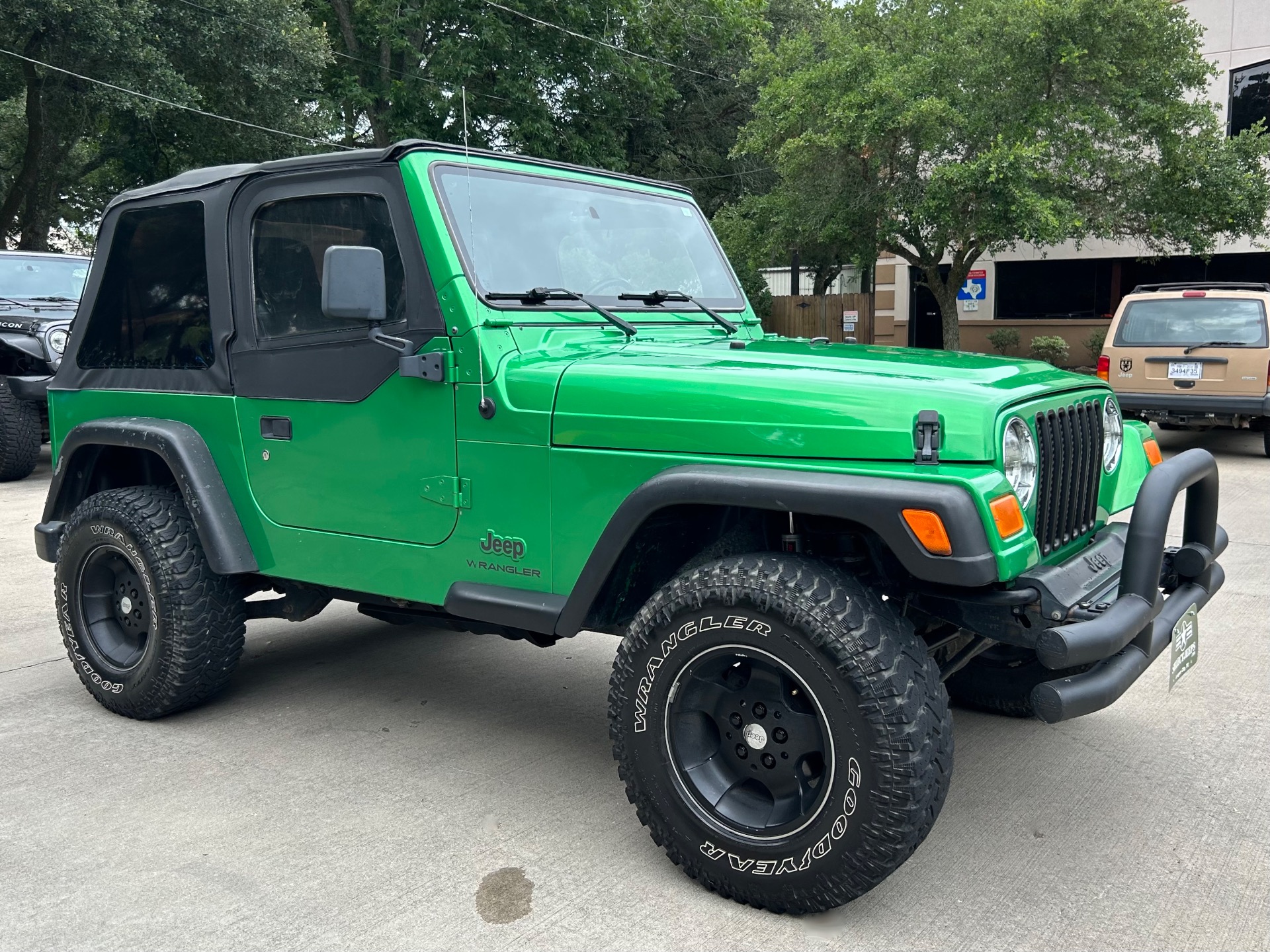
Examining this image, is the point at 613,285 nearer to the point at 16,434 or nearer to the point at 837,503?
the point at 837,503

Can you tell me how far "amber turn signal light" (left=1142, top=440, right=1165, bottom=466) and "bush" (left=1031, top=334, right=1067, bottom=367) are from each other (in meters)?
19.0

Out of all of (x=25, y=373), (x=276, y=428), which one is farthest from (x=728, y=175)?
(x=276, y=428)

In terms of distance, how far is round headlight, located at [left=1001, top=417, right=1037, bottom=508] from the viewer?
2.79m

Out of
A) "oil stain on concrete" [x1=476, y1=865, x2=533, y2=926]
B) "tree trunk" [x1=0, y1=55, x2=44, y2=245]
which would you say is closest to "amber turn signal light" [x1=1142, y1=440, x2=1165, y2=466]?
"oil stain on concrete" [x1=476, y1=865, x2=533, y2=926]

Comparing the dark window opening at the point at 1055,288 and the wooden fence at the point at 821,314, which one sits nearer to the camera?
the dark window opening at the point at 1055,288

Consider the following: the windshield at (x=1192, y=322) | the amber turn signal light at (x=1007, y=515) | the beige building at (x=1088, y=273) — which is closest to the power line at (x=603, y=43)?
the beige building at (x=1088, y=273)

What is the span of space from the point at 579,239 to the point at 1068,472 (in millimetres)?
1855

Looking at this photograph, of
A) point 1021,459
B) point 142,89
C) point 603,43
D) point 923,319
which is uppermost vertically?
point 603,43

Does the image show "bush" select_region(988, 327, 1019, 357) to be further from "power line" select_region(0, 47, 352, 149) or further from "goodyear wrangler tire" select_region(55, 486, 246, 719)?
"goodyear wrangler tire" select_region(55, 486, 246, 719)

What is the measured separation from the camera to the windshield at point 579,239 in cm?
360

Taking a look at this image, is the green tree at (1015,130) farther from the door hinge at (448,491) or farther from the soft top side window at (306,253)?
the door hinge at (448,491)

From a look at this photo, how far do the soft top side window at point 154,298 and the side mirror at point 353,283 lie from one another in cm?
99

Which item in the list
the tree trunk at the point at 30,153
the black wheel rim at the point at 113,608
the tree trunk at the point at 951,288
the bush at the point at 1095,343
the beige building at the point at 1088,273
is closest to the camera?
the black wheel rim at the point at 113,608

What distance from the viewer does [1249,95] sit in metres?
21.3
